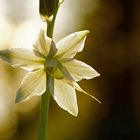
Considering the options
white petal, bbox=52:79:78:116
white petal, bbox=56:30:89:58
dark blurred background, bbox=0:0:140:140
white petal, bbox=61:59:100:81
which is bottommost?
dark blurred background, bbox=0:0:140:140

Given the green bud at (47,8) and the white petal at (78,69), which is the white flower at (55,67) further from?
the green bud at (47,8)

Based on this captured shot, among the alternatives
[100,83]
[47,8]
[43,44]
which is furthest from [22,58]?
[100,83]

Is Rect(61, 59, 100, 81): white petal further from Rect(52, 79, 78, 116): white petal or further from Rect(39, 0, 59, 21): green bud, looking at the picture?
Rect(39, 0, 59, 21): green bud

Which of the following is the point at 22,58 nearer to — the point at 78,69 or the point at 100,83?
the point at 78,69

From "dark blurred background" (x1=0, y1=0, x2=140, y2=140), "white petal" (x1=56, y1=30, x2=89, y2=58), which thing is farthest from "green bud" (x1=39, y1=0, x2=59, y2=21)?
"dark blurred background" (x1=0, y1=0, x2=140, y2=140)

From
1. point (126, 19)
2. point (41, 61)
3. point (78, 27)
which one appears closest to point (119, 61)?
point (126, 19)

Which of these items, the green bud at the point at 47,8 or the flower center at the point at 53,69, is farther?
the flower center at the point at 53,69

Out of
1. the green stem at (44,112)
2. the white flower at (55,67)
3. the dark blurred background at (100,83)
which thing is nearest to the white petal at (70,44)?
the white flower at (55,67)

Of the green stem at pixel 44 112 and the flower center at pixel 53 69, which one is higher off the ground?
the flower center at pixel 53 69
